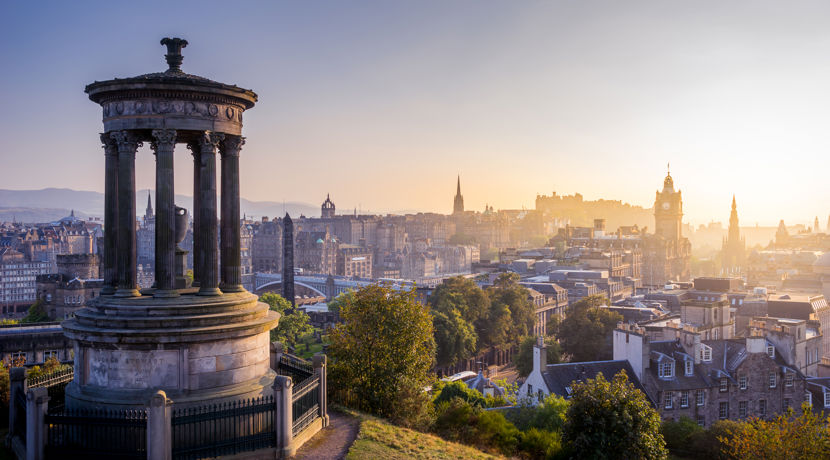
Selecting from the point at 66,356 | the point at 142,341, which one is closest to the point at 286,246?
the point at 66,356

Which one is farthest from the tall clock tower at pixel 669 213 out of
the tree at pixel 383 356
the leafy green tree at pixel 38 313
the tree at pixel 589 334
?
the tree at pixel 383 356

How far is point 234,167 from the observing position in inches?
765

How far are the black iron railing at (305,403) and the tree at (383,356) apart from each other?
4755mm

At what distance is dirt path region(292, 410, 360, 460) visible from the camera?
54.9 feet

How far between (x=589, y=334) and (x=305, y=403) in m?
46.7

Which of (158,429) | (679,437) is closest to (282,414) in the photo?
(158,429)

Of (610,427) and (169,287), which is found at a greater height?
(169,287)

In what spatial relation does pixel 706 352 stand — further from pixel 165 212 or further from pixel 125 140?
pixel 125 140

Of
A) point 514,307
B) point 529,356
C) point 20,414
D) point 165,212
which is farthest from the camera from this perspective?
point 514,307

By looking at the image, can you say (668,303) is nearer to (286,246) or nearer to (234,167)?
(286,246)

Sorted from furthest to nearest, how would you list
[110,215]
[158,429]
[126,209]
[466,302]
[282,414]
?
[466,302]
[110,215]
[126,209]
[282,414]
[158,429]

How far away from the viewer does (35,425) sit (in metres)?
15.3

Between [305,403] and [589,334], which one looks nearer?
[305,403]

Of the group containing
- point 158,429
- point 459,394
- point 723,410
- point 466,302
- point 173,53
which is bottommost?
point 723,410
